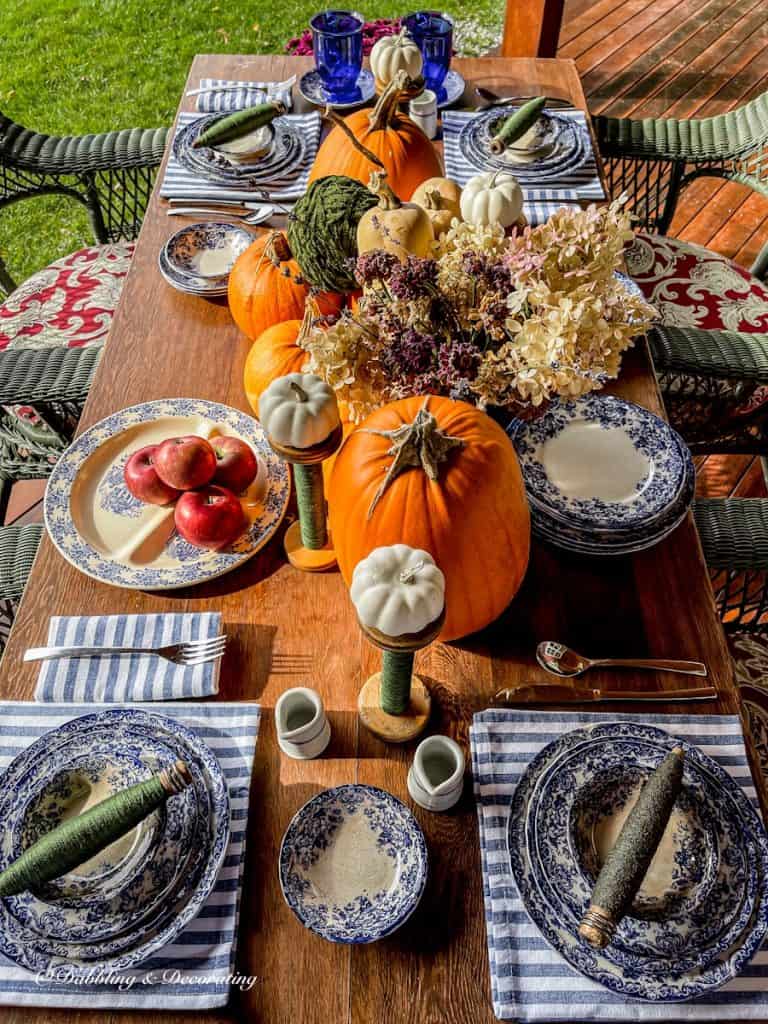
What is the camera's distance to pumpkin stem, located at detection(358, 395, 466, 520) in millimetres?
810

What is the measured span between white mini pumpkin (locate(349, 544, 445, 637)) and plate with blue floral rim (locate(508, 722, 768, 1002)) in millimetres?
259

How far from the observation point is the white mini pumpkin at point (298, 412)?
2.72 ft

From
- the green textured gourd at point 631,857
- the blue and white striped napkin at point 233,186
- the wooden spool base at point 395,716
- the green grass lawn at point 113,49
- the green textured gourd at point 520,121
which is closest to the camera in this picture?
the green textured gourd at point 631,857

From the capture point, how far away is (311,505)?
994 millimetres

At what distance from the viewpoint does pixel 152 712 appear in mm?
906

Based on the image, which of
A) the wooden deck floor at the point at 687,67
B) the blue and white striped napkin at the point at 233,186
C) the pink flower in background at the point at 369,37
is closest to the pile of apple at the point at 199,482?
the blue and white striped napkin at the point at 233,186

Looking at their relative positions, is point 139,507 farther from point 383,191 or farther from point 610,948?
point 610,948

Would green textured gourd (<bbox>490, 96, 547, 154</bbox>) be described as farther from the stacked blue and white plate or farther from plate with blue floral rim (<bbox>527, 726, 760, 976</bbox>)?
plate with blue floral rim (<bbox>527, 726, 760, 976</bbox>)

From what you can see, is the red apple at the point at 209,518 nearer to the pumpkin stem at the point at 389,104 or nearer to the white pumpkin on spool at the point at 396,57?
the pumpkin stem at the point at 389,104

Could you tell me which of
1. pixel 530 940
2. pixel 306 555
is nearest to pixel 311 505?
pixel 306 555

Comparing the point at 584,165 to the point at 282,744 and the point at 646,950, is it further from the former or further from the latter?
the point at 646,950

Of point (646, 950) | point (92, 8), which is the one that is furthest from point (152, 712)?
point (92, 8)

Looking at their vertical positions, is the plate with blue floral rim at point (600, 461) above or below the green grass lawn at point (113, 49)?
above

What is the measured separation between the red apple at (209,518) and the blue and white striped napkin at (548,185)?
2.78ft
